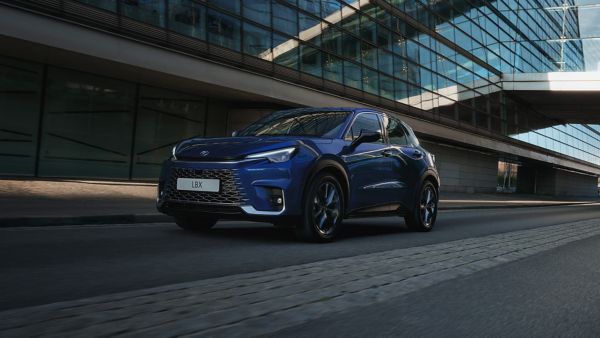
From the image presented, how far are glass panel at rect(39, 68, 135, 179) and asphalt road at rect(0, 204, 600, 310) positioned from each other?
10.9m

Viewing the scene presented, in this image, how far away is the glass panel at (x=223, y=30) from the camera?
18.6 metres

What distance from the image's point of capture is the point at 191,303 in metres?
2.90

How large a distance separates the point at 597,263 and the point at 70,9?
44.5 ft

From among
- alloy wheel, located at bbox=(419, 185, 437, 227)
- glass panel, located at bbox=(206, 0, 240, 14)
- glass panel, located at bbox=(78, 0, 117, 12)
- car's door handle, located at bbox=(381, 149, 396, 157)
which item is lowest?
alloy wheel, located at bbox=(419, 185, 437, 227)

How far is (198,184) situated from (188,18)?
13542 mm

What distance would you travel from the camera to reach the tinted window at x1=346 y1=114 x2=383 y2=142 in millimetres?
6684

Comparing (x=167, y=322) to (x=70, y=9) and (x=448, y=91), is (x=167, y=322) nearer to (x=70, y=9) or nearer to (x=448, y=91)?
(x=70, y=9)

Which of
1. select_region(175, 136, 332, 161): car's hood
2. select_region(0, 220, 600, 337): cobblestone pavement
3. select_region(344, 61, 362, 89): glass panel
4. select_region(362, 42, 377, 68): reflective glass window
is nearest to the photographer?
select_region(0, 220, 600, 337): cobblestone pavement

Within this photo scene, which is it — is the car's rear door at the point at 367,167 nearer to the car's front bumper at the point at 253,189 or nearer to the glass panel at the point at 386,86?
the car's front bumper at the point at 253,189

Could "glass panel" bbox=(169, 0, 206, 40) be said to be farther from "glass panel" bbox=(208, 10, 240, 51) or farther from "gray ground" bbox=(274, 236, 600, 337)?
"gray ground" bbox=(274, 236, 600, 337)

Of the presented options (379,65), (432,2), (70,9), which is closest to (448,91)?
(432,2)

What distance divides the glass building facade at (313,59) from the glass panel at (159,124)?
1.5 inches

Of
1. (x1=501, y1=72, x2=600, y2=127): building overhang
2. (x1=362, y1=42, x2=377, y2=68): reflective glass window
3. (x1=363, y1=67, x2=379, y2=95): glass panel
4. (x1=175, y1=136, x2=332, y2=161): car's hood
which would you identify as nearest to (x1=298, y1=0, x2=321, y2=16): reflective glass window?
(x1=362, y1=42, x2=377, y2=68): reflective glass window

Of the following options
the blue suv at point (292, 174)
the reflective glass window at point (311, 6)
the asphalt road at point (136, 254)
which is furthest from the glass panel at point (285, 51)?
the asphalt road at point (136, 254)
